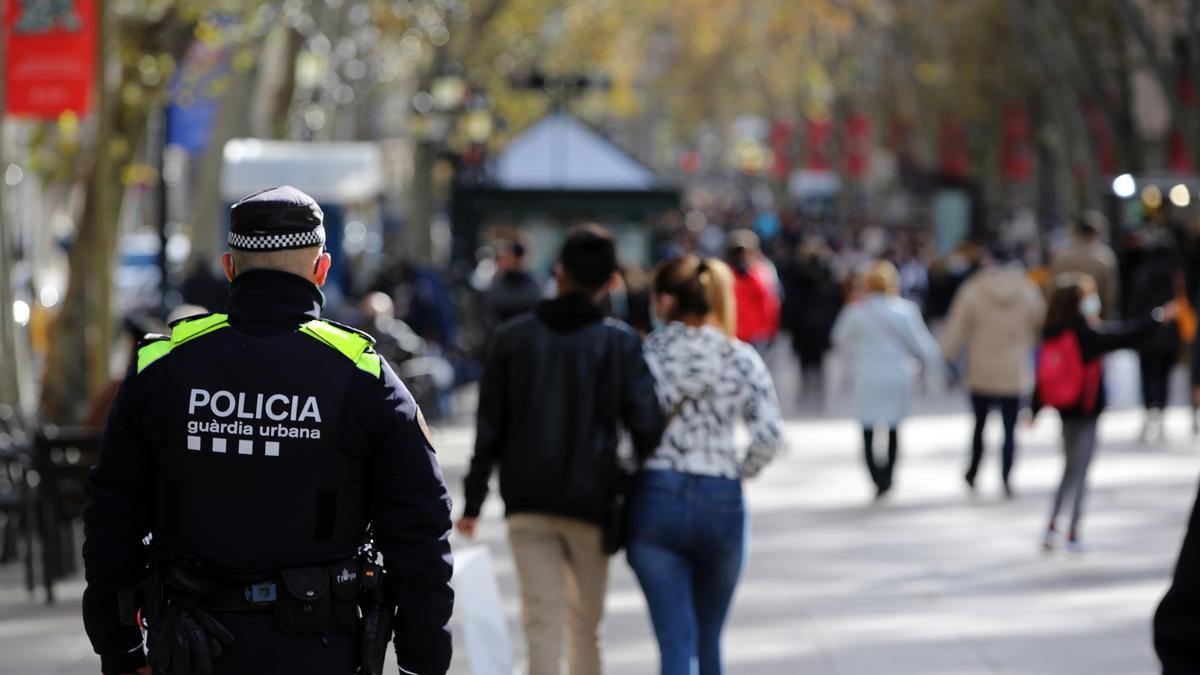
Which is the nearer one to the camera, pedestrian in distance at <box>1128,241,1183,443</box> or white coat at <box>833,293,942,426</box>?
white coat at <box>833,293,942,426</box>

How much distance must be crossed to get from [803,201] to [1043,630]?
354ft

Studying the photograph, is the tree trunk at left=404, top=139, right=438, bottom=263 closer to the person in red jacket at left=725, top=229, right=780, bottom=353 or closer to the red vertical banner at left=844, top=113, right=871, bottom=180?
the person in red jacket at left=725, top=229, right=780, bottom=353

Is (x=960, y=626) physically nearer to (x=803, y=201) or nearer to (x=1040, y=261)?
(x=1040, y=261)

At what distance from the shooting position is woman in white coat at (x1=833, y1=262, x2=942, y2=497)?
48.7ft

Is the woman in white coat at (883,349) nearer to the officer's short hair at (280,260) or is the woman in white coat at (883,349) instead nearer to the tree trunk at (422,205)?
the officer's short hair at (280,260)

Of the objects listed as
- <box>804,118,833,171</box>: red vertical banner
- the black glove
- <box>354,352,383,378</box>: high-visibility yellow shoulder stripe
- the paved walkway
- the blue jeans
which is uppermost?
<box>804,118,833,171</box>: red vertical banner

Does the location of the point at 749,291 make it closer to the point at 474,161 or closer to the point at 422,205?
the point at 474,161

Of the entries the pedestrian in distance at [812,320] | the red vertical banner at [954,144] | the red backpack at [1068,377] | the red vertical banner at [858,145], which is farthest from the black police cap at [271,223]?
the red vertical banner at [858,145]

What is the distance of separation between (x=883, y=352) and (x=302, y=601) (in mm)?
10726

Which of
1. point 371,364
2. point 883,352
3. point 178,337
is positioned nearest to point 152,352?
point 178,337

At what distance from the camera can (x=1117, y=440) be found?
19.3 metres

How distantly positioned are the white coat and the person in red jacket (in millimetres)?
2896

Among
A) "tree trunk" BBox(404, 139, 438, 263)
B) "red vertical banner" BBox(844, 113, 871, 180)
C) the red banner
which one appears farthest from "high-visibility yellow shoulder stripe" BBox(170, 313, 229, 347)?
"red vertical banner" BBox(844, 113, 871, 180)

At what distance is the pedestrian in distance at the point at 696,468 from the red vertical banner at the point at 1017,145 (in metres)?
40.8
